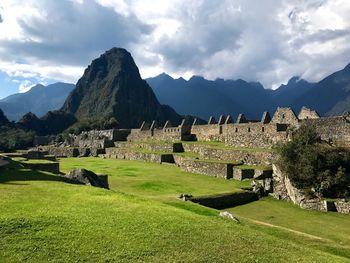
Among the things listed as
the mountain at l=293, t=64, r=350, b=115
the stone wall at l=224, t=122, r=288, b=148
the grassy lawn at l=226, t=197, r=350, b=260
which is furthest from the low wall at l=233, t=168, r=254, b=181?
the mountain at l=293, t=64, r=350, b=115

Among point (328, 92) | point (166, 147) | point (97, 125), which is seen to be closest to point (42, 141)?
point (97, 125)

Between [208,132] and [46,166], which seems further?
[208,132]

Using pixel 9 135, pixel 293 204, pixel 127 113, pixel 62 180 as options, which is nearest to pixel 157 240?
pixel 62 180

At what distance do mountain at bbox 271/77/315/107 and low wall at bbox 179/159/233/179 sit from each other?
354 feet

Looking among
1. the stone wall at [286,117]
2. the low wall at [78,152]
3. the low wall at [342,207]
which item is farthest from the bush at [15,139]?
the low wall at [342,207]

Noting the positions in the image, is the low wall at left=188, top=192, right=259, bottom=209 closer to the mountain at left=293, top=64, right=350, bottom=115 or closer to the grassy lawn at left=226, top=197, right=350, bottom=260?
the grassy lawn at left=226, top=197, right=350, bottom=260

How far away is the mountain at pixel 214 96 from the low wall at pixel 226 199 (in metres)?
126

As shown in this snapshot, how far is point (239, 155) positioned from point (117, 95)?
392 ft

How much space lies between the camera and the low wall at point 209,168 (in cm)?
2600

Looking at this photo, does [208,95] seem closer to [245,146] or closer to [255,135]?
[245,146]

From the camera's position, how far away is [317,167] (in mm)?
20422

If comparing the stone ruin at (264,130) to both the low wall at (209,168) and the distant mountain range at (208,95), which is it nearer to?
the low wall at (209,168)

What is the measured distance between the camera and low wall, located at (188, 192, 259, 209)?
18.6 meters

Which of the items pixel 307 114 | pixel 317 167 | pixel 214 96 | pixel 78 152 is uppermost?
pixel 214 96
